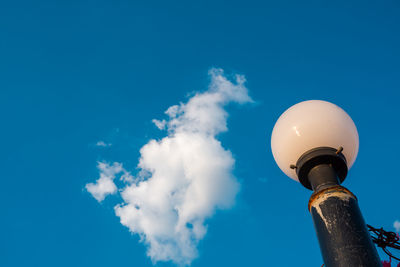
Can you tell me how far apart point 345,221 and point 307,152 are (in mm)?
828

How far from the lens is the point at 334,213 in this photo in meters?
2.75

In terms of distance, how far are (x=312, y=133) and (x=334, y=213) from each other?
2.94 ft

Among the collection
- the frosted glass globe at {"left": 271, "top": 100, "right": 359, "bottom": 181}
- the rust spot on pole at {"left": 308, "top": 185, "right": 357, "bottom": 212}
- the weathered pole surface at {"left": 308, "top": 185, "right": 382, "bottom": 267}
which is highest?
the frosted glass globe at {"left": 271, "top": 100, "right": 359, "bottom": 181}

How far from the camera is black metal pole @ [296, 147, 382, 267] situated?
2.51 m

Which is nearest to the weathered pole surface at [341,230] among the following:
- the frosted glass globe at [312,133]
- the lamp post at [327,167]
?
the lamp post at [327,167]

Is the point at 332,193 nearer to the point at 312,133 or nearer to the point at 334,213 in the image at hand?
the point at 334,213

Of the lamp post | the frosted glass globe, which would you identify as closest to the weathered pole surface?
the lamp post

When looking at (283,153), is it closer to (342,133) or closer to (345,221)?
(342,133)

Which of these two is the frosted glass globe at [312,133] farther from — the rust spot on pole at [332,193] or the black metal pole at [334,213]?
the rust spot on pole at [332,193]

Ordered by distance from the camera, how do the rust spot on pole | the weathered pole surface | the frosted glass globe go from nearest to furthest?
the weathered pole surface
the rust spot on pole
the frosted glass globe

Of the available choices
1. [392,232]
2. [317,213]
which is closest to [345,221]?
[317,213]

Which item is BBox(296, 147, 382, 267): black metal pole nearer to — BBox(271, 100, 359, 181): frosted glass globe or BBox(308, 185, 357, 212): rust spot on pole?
BBox(308, 185, 357, 212): rust spot on pole

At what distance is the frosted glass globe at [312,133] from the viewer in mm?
3406

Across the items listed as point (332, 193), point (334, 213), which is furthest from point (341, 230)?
point (332, 193)
